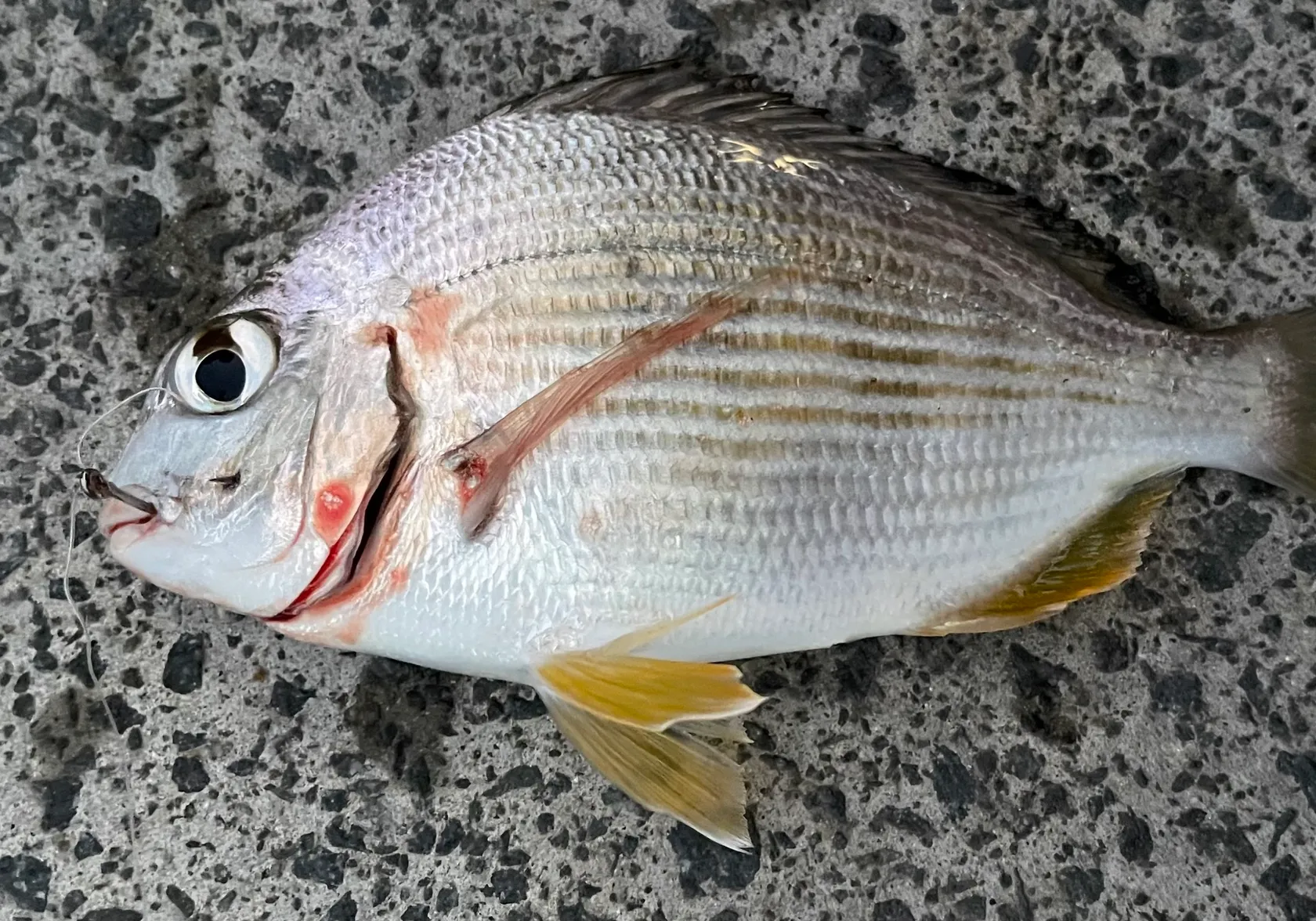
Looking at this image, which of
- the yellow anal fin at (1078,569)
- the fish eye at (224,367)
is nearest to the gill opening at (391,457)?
the fish eye at (224,367)

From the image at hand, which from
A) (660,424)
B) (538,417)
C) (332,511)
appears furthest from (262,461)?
(660,424)

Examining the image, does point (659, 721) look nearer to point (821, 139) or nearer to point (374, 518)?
point (374, 518)

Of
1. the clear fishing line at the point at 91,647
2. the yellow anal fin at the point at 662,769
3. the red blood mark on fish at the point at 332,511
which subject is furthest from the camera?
the clear fishing line at the point at 91,647

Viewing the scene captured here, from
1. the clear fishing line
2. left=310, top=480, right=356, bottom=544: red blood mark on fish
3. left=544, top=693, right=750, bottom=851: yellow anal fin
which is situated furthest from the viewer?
the clear fishing line

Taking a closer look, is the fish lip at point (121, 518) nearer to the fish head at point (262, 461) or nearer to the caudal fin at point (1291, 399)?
the fish head at point (262, 461)

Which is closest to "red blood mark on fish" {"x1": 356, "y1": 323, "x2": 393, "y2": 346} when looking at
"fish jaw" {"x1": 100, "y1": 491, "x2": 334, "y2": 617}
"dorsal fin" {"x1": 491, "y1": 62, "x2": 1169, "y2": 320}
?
"fish jaw" {"x1": 100, "y1": 491, "x2": 334, "y2": 617}

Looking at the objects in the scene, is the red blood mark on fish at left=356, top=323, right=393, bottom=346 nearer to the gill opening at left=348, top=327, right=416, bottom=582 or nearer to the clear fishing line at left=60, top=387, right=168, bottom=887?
the gill opening at left=348, top=327, right=416, bottom=582
